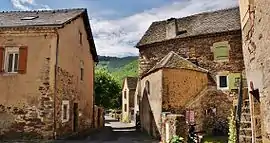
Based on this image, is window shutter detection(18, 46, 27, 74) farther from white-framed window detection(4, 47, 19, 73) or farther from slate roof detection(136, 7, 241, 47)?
slate roof detection(136, 7, 241, 47)

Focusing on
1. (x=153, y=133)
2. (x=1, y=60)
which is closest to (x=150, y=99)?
(x=153, y=133)

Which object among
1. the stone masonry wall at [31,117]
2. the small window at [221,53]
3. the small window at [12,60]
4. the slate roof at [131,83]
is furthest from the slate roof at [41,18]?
the slate roof at [131,83]

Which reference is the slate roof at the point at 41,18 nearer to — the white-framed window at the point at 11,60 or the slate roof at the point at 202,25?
the white-framed window at the point at 11,60

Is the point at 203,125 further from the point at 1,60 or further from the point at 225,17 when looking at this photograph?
the point at 1,60

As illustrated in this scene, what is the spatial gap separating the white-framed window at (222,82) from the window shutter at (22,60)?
43.7ft

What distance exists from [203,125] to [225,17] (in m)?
8.74

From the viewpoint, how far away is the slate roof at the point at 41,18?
51.2 ft

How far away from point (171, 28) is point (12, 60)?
43.7 ft

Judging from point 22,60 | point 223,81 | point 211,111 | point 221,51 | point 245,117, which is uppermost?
point 221,51

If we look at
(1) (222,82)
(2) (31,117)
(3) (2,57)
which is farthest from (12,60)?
(1) (222,82)

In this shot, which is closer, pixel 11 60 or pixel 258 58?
pixel 258 58

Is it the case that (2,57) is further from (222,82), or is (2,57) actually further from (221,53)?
(222,82)

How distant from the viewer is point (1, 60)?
15.6 metres

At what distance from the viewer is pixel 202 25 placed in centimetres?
2347
